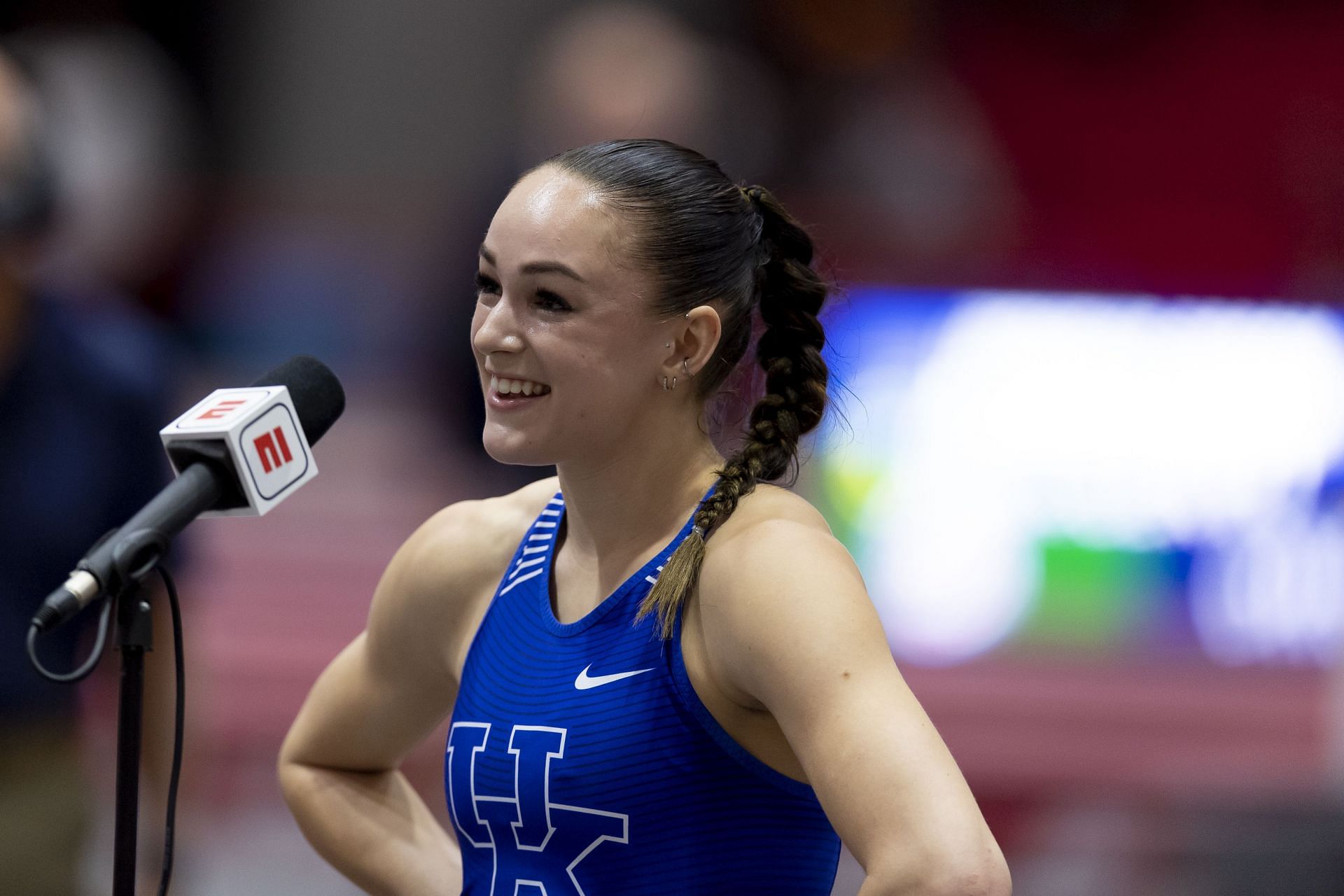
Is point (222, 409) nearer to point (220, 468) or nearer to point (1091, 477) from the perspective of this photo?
point (220, 468)

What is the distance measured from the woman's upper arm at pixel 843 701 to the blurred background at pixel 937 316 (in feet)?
5.85

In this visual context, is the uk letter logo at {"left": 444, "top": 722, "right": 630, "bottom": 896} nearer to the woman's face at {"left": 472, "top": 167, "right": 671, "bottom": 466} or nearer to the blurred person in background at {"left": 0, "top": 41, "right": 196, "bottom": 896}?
the woman's face at {"left": 472, "top": 167, "right": 671, "bottom": 466}

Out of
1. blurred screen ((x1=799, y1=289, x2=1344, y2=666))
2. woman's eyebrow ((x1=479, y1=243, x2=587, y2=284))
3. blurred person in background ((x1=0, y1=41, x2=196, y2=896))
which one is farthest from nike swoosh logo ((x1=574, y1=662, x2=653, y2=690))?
blurred screen ((x1=799, y1=289, x2=1344, y2=666))

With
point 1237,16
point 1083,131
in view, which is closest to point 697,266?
point 1083,131

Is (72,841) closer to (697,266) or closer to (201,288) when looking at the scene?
(697,266)

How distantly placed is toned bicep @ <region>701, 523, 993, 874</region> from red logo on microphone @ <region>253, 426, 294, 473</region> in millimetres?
419

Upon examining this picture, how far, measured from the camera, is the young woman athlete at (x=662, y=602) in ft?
4.42

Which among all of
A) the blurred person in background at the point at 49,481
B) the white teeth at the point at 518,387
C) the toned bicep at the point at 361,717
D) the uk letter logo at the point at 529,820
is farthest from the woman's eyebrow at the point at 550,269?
the blurred person in background at the point at 49,481

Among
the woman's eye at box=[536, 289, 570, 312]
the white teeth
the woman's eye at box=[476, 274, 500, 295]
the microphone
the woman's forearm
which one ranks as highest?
the woman's eye at box=[476, 274, 500, 295]

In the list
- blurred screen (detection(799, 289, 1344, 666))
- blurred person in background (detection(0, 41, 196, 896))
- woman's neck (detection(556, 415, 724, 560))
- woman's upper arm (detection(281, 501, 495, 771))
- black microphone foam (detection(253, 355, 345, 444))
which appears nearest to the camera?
black microphone foam (detection(253, 355, 345, 444))

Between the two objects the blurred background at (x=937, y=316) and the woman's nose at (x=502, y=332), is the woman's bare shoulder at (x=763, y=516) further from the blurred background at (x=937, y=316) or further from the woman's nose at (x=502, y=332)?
the blurred background at (x=937, y=316)

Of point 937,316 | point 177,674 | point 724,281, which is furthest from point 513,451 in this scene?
point 937,316

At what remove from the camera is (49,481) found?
2.52 metres

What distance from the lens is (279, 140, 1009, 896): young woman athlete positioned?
4.42 feet
